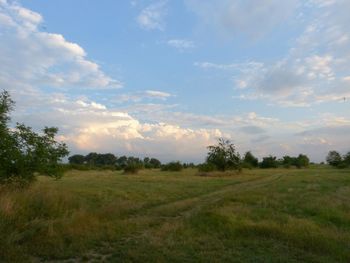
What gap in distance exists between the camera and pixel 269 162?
115 m

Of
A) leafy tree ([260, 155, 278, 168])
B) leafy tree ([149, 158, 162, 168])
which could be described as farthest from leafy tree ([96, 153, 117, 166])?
leafy tree ([260, 155, 278, 168])

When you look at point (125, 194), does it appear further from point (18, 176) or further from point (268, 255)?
point (268, 255)

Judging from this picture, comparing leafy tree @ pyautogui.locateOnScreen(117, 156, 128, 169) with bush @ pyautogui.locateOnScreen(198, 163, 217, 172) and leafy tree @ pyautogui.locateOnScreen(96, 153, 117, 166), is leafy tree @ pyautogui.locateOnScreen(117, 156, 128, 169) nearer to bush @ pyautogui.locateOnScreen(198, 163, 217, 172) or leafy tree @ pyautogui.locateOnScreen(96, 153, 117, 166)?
leafy tree @ pyautogui.locateOnScreen(96, 153, 117, 166)

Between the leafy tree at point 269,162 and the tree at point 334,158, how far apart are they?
55.1 feet

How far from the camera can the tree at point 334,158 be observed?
11420cm

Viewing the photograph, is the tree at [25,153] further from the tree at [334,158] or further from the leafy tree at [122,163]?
the tree at [334,158]

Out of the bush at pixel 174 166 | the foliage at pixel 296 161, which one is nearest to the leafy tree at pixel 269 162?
the foliage at pixel 296 161

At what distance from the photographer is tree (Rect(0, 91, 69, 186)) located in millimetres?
15914

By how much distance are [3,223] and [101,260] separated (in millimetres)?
3158

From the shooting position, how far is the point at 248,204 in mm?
18984

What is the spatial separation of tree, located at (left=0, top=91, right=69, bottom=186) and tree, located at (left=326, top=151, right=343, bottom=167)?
348 feet

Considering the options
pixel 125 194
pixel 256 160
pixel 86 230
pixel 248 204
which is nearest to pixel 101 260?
pixel 86 230

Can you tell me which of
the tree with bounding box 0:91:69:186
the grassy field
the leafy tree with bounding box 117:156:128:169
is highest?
the leafy tree with bounding box 117:156:128:169

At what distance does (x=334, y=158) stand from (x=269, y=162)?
20976mm
